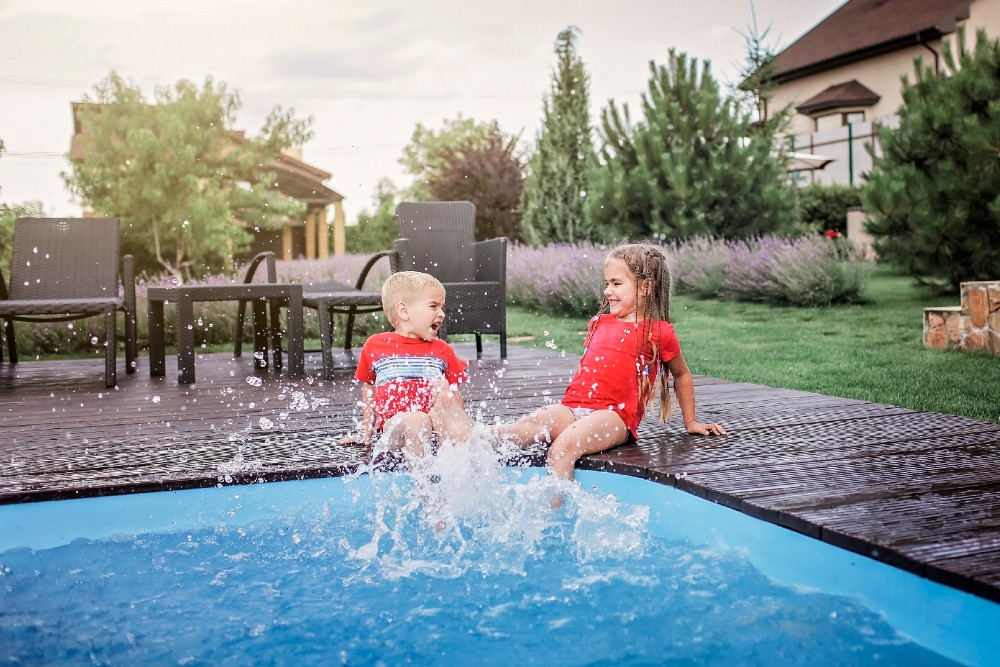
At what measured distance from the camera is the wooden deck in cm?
230

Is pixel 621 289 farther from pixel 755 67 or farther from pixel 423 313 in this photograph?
pixel 755 67

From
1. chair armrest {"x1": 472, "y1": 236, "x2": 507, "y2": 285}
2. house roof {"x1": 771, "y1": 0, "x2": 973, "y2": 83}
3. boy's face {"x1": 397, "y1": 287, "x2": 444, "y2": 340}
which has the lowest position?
boy's face {"x1": 397, "y1": 287, "x2": 444, "y2": 340}

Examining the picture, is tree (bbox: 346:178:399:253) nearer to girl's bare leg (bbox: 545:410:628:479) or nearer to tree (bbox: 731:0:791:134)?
tree (bbox: 731:0:791:134)

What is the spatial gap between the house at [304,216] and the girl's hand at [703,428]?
21.8m

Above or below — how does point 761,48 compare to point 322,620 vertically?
above

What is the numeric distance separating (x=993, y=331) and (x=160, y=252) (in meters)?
16.9

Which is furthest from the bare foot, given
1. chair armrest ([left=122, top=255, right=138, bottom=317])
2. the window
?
the window

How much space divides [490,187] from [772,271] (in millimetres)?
9508

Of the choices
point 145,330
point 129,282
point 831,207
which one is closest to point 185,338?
point 129,282

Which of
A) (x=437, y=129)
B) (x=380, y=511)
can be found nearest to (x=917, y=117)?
(x=380, y=511)

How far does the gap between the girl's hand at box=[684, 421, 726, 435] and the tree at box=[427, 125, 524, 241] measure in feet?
52.7

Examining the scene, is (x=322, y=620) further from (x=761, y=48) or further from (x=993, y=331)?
(x=761, y=48)

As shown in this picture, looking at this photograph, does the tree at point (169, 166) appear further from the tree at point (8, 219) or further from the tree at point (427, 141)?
the tree at point (427, 141)

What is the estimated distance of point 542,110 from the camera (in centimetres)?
1767
